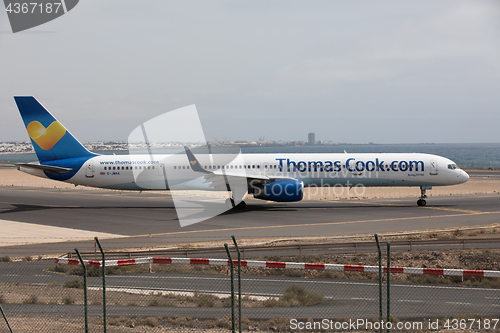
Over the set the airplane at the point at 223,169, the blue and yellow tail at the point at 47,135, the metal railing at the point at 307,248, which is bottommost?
the metal railing at the point at 307,248

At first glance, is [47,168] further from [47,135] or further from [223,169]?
[223,169]

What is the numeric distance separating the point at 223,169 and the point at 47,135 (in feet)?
52.0

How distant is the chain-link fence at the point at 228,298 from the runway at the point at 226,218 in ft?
21.4

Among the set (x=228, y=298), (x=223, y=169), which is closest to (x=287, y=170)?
(x=223, y=169)

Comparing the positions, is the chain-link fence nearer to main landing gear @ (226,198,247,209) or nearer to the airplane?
main landing gear @ (226,198,247,209)

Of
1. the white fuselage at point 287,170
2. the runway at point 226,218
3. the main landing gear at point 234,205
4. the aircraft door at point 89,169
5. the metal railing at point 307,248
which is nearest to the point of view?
the metal railing at point 307,248

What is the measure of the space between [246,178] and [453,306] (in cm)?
2441

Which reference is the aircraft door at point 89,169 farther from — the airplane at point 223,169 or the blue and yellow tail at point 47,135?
the blue and yellow tail at point 47,135

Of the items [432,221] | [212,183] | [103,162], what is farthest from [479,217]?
[103,162]

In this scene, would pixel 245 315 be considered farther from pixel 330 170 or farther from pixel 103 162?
pixel 103 162

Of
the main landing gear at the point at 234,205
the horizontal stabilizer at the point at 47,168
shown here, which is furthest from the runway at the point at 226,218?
the horizontal stabilizer at the point at 47,168

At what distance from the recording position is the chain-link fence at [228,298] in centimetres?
1147

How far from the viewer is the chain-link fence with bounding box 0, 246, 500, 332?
11469 mm

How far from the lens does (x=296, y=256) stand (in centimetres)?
1994
